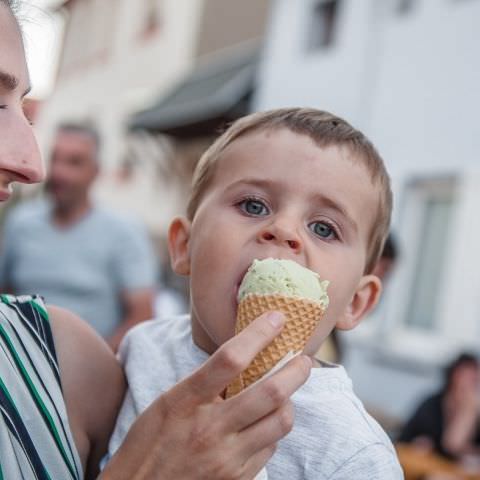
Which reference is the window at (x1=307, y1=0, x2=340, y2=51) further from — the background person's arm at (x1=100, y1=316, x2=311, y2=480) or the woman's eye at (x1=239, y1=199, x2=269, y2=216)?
the background person's arm at (x1=100, y1=316, x2=311, y2=480)

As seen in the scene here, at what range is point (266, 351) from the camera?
1352 mm

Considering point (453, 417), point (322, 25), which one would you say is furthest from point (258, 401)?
point (322, 25)

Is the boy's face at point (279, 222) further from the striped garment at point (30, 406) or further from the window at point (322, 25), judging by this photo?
the window at point (322, 25)

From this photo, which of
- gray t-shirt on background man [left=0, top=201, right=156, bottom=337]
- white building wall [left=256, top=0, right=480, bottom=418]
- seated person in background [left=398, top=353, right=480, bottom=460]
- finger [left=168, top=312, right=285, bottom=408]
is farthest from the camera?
white building wall [left=256, top=0, right=480, bottom=418]

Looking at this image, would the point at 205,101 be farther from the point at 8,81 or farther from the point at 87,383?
the point at 8,81


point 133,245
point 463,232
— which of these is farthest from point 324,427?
point 463,232

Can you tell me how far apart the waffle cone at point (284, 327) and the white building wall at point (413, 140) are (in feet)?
24.3

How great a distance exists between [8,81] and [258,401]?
0.58 meters

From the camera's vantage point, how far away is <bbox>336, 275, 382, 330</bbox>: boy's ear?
5.75 ft

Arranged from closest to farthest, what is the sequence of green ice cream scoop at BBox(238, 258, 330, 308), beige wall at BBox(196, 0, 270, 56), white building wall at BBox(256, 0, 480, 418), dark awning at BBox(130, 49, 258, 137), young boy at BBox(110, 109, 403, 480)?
green ice cream scoop at BBox(238, 258, 330, 308) < young boy at BBox(110, 109, 403, 480) < white building wall at BBox(256, 0, 480, 418) < dark awning at BBox(130, 49, 258, 137) < beige wall at BBox(196, 0, 270, 56)

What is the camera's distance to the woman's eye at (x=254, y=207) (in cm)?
161

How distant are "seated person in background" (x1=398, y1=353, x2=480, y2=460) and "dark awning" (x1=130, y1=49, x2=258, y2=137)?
8202mm

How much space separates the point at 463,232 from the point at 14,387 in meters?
7.74

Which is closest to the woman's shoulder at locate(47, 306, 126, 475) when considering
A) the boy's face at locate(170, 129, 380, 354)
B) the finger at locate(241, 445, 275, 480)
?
the boy's face at locate(170, 129, 380, 354)
